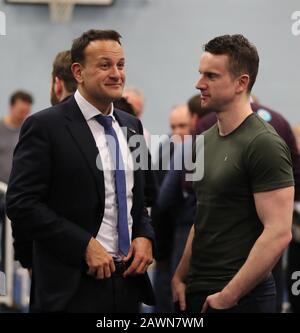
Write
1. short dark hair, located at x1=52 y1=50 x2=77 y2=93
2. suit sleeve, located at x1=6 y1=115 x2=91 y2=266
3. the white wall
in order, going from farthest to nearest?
the white wall < short dark hair, located at x1=52 y1=50 x2=77 y2=93 < suit sleeve, located at x1=6 y1=115 x2=91 y2=266

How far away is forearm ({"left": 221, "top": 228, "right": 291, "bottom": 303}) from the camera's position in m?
2.00

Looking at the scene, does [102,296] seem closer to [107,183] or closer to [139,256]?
[139,256]

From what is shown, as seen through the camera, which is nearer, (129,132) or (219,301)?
(219,301)

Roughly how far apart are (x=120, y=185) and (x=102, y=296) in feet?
1.05

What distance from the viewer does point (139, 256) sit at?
2092 millimetres

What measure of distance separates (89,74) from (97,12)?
422cm

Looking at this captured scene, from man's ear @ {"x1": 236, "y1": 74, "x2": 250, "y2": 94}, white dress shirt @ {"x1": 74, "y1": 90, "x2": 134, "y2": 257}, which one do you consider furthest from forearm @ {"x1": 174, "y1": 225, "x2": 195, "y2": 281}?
man's ear @ {"x1": 236, "y1": 74, "x2": 250, "y2": 94}

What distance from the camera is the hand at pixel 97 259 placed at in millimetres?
1983

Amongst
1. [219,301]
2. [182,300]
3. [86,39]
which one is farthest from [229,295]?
[86,39]

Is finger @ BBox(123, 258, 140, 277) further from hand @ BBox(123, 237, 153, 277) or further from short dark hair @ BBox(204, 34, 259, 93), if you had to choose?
short dark hair @ BBox(204, 34, 259, 93)

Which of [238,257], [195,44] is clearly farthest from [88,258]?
[195,44]

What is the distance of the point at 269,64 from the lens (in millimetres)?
6039

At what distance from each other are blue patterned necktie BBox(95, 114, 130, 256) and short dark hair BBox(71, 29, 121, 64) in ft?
0.60

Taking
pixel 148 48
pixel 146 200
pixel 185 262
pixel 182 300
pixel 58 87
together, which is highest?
pixel 148 48
